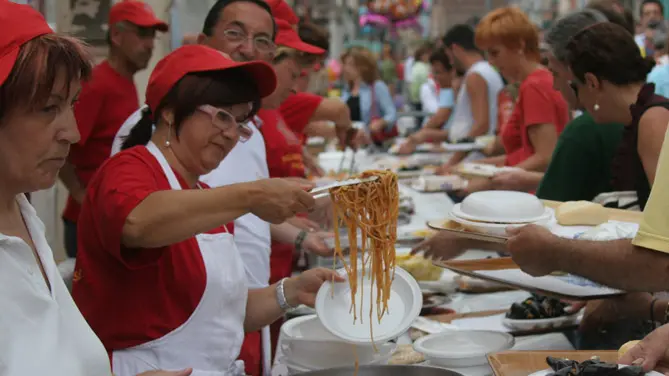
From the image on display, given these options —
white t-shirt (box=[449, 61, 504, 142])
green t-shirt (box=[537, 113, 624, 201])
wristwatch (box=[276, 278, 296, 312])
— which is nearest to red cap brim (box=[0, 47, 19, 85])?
wristwatch (box=[276, 278, 296, 312])

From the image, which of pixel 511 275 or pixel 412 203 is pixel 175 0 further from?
pixel 511 275

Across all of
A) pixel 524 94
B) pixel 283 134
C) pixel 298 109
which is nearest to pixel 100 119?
pixel 298 109

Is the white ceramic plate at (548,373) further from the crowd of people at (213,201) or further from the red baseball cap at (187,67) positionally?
the red baseball cap at (187,67)

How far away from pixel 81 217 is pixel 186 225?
0.35 m

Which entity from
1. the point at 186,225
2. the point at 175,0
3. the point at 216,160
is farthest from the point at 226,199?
the point at 175,0

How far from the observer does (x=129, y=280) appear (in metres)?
2.08

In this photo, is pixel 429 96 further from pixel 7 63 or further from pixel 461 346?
pixel 7 63

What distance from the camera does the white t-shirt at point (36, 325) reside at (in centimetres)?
143

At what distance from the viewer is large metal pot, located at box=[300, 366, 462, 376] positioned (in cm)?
197

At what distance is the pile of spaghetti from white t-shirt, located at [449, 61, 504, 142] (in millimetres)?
4623

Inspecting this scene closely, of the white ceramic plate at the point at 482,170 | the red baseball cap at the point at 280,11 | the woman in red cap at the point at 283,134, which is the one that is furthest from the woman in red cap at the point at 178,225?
the white ceramic plate at the point at 482,170

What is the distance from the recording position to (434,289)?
10.6 feet

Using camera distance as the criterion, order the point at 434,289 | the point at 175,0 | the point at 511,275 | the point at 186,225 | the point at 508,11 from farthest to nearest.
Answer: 1. the point at 175,0
2. the point at 508,11
3. the point at 434,289
4. the point at 511,275
5. the point at 186,225

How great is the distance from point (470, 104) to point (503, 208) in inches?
178
